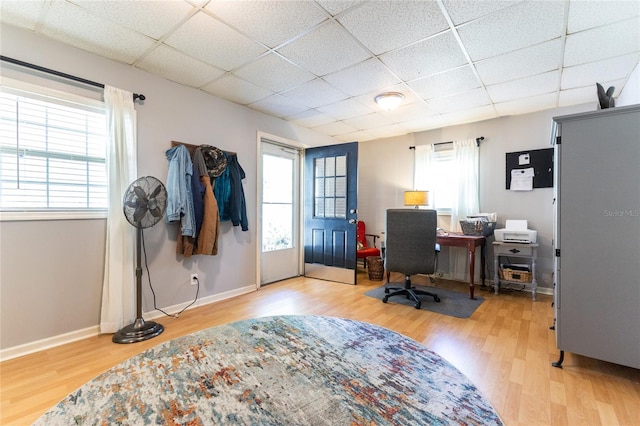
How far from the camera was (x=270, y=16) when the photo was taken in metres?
1.90

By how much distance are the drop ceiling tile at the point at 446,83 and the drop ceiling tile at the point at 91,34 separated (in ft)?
8.43

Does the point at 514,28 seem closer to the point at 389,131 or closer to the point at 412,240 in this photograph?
the point at 412,240

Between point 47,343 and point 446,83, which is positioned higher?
point 446,83

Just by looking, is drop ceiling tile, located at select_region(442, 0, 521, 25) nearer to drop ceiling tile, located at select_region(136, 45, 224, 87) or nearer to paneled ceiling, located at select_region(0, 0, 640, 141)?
paneled ceiling, located at select_region(0, 0, 640, 141)

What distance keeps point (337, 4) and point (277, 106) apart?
1.90 metres

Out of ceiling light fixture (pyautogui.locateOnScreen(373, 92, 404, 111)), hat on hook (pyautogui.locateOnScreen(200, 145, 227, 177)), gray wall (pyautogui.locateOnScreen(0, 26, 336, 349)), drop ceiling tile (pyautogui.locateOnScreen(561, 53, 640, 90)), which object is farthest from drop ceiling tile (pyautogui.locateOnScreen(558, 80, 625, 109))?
hat on hook (pyautogui.locateOnScreen(200, 145, 227, 177))

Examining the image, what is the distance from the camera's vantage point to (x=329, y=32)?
2.07m

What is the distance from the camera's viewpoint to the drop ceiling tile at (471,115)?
3625mm

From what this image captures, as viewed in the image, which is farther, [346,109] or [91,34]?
[346,109]

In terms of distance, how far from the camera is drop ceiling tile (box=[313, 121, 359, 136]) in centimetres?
433

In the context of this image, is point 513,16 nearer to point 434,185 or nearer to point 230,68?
point 230,68

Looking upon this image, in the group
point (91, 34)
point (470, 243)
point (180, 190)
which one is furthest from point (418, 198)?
point (91, 34)

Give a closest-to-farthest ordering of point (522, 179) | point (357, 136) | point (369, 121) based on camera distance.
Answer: point (522, 179) < point (369, 121) < point (357, 136)

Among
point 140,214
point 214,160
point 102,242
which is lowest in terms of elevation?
point 102,242
